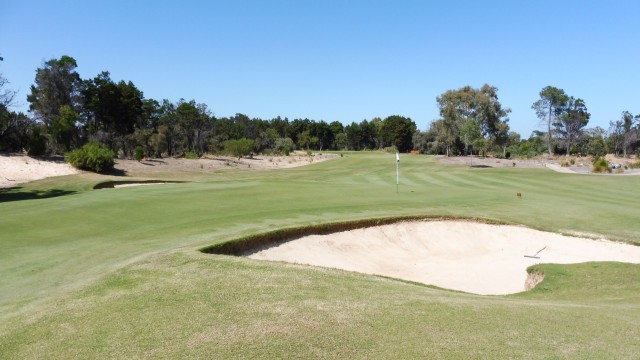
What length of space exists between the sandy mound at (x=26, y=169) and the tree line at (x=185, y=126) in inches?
78.7

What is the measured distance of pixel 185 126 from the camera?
7138 centimetres

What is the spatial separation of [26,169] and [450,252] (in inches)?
1398

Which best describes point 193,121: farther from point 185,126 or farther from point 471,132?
point 471,132

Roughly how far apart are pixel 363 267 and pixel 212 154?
60.3 meters

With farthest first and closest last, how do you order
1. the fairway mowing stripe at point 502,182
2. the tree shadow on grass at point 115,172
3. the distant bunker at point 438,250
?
1. the tree shadow on grass at point 115,172
2. the fairway mowing stripe at point 502,182
3. the distant bunker at point 438,250

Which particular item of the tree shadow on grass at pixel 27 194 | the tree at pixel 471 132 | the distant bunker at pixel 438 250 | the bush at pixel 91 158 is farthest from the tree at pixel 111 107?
the distant bunker at pixel 438 250

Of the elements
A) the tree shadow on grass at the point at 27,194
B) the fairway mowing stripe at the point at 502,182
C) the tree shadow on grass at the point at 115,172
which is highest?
the tree shadow on grass at the point at 115,172

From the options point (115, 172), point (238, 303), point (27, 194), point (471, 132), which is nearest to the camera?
point (238, 303)

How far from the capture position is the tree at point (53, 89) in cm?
4916

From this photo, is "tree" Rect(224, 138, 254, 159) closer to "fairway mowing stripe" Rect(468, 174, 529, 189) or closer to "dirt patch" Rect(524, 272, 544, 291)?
"fairway mowing stripe" Rect(468, 174, 529, 189)

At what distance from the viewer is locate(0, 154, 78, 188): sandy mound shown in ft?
114

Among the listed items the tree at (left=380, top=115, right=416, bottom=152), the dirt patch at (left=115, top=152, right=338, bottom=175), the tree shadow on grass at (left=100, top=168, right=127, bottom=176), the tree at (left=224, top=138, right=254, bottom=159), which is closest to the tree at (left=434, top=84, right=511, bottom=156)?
the dirt patch at (left=115, top=152, right=338, bottom=175)

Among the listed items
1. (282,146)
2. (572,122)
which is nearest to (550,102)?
(572,122)

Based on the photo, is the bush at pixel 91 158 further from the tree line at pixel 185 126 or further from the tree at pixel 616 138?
the tree at pixel 616 138
